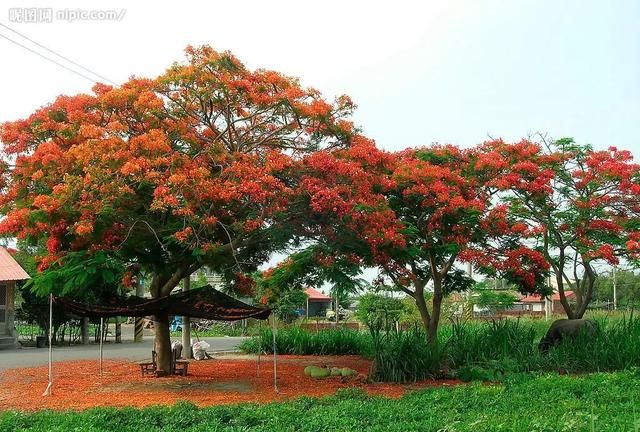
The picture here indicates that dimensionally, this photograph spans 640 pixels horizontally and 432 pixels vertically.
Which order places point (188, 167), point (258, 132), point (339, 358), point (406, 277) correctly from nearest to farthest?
point (188, 167) < point (258, 132) < point (406, 277) < point (339, 358)

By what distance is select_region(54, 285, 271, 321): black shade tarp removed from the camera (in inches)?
539

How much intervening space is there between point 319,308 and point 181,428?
202 ft

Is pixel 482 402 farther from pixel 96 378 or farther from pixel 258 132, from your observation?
pixel 96 378

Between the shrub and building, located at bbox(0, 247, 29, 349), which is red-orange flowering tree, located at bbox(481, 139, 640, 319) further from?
building, located at bbox(0, 247, 29, 349)

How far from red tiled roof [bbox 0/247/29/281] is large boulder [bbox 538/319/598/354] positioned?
733 inches

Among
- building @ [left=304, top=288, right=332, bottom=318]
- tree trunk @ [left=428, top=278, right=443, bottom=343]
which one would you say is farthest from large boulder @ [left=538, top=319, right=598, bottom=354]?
building @ [left=304, top=288, right=332, bottom=318]

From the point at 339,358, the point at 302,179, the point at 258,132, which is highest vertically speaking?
the point at 258,132

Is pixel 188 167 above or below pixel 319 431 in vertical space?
above

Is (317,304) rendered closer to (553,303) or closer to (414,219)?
(553,303)

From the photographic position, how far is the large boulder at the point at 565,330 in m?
16.5

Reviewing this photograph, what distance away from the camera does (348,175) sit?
41.3 ft

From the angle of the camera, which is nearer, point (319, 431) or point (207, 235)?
point (319, 431)

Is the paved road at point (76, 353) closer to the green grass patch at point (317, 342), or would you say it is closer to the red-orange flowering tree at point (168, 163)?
the green grass patch at point (317, 342)

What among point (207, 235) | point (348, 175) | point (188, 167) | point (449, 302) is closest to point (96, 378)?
point (207, 235)
